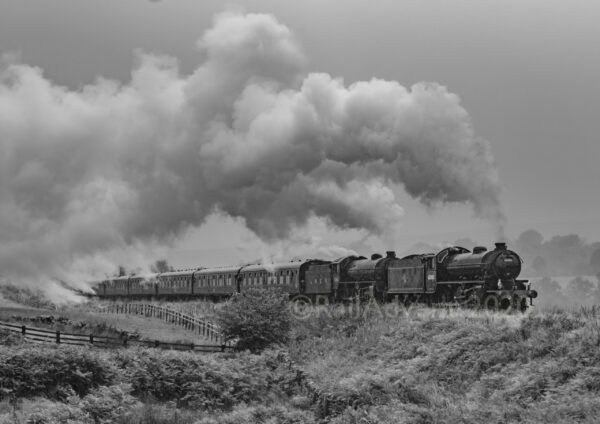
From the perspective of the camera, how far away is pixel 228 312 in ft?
90.8

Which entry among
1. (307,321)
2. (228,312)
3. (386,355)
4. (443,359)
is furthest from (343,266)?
(443,359)

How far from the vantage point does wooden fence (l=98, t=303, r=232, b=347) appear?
30.9 m

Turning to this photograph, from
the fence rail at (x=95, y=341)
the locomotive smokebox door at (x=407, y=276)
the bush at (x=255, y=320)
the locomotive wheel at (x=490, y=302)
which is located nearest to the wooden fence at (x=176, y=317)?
the bush at (x=255, y=320)

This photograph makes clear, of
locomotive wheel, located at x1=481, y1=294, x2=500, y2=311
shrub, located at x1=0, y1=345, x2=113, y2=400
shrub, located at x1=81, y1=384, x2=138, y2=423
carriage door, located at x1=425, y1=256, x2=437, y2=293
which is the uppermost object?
carriage door, located at x1=425, y1=256, x2=437, y2=293

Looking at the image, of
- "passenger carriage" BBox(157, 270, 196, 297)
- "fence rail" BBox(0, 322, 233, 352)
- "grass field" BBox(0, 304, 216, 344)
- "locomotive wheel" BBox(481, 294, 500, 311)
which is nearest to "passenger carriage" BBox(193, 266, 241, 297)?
"passenger carriage" BBox(157, 270, 196, 297)

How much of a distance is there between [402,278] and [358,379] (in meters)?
10.7

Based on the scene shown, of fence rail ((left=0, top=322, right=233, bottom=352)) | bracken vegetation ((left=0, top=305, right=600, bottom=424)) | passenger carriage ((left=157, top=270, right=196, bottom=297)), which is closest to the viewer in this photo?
bracken vegetation ((left=0, top=305, right=600, bottom=424))

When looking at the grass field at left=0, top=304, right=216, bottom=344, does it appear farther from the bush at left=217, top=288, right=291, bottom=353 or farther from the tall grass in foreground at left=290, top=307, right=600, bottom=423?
the tall grass in foreground at left=290, top=307, right=600, bottom=423

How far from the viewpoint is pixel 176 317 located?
36.7 m

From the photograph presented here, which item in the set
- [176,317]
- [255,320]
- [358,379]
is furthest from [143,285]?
[358,379]

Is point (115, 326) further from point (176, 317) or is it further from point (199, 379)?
point (199, 379)

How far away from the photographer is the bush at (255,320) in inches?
1077

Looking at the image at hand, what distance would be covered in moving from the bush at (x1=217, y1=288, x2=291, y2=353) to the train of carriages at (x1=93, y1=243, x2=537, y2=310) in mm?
3354

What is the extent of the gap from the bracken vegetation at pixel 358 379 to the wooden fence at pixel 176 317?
5579 mm
